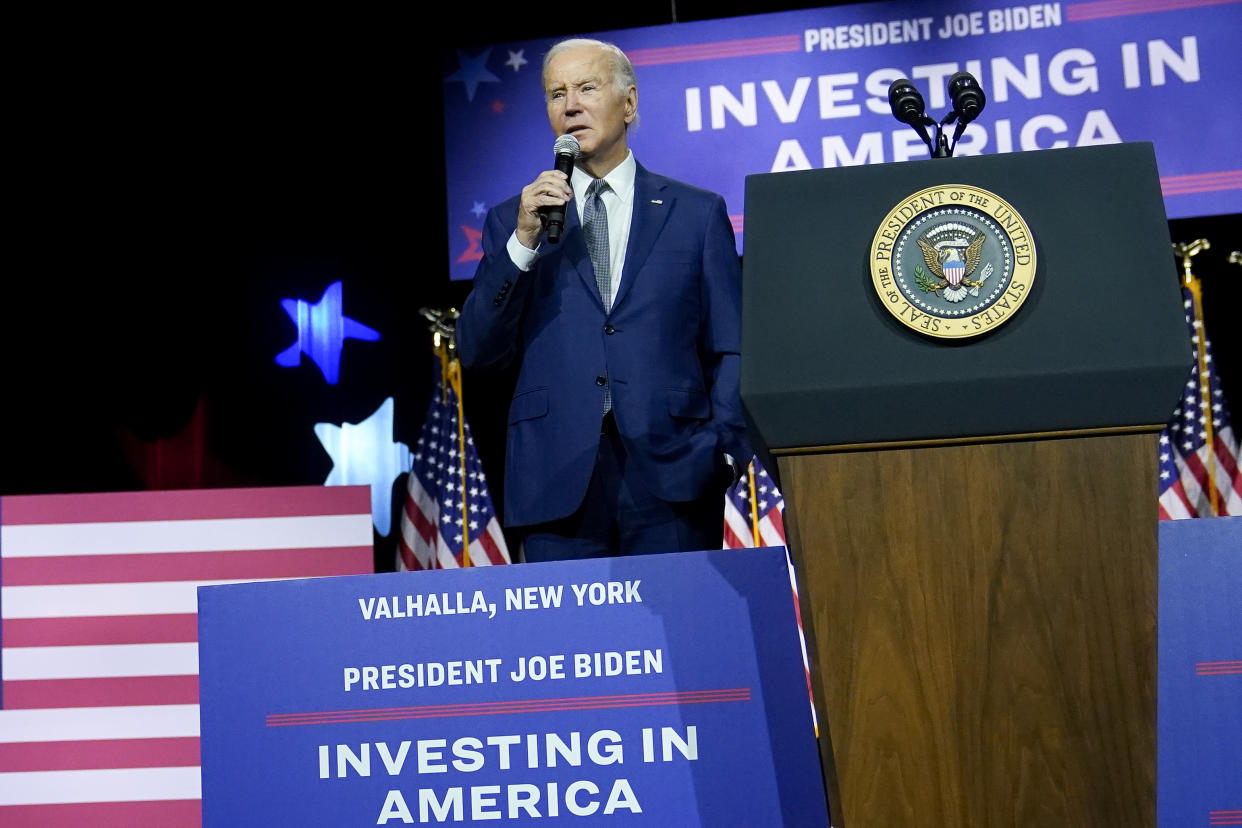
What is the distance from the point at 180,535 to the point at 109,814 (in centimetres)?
68

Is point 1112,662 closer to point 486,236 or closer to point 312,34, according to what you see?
point 486,236

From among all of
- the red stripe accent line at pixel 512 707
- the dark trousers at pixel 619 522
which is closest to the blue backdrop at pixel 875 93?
the dark trousers at pixel 619 522

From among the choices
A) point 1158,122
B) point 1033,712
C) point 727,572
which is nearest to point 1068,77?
point 1158,122

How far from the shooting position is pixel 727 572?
1707 mm

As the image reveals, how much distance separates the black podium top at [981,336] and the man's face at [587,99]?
0.88 metres

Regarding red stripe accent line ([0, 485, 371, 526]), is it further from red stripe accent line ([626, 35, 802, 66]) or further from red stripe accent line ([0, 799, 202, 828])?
red stripe accent line ([626, 35, 802, 66])

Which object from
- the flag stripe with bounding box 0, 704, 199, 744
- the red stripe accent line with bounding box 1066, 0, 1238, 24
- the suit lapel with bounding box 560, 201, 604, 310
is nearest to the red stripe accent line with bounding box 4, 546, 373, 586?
Result: the flag stripe with bounding box 0, 704, 199, 744

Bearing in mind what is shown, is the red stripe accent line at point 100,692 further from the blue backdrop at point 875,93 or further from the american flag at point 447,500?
the blue backdrop at point 875,93

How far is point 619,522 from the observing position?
2020 millimetres

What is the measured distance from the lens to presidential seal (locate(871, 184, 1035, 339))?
4.20ft

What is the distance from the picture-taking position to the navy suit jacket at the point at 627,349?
2.00 meters

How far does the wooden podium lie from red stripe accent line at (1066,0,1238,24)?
11.1 ft

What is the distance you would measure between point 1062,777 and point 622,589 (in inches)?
24.9

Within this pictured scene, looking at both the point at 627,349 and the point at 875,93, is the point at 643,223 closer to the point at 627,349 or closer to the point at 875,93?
the point at 627,349
